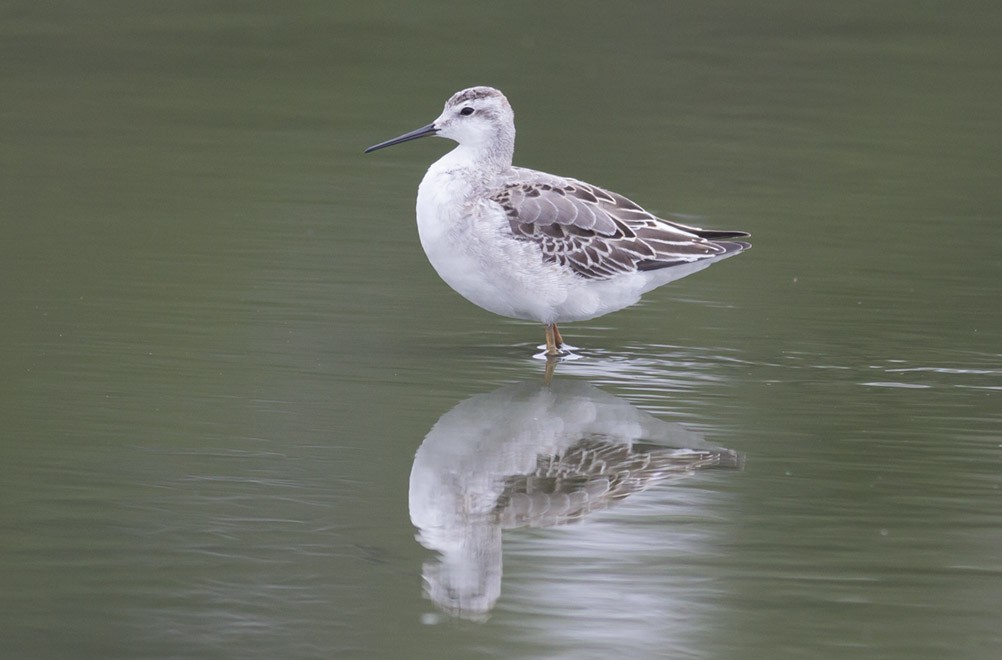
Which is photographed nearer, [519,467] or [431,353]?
[519,467]

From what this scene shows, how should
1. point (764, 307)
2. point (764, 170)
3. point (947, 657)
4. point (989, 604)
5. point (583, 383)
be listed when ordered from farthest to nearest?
point (764, 170) < point (764, 307) < point (583, 383) < point (989, 604) < point (947, 657)

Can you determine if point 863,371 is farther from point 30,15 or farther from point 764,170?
point 30,15

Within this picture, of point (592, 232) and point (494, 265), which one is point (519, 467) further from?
point (592, 232)

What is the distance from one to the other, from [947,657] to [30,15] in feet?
66.6

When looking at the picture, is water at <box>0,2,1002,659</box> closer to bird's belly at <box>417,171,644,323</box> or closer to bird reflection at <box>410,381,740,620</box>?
bird reflection at <box>410,381,740,620</box>

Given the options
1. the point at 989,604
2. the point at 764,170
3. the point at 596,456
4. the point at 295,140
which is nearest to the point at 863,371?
the point at 596,456

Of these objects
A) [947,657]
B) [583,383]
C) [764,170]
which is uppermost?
[764,170]

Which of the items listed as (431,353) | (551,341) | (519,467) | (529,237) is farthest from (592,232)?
(519,467)

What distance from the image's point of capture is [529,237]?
11039 millimetres

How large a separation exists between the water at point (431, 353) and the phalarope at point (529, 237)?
47 cm

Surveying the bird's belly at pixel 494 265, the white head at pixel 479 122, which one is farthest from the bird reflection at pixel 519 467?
the white head at pixel 479 122

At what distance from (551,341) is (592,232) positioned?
0.78 m

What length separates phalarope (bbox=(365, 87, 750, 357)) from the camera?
11.0 m

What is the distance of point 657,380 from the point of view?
1073cm
